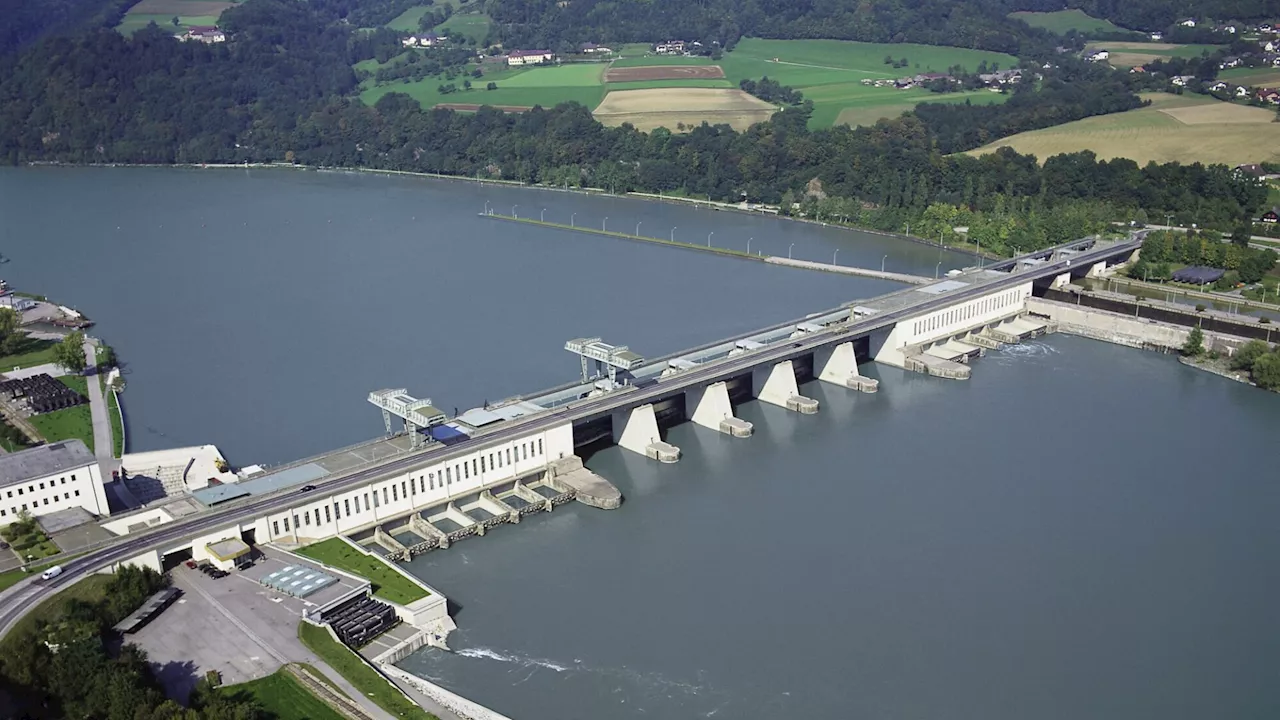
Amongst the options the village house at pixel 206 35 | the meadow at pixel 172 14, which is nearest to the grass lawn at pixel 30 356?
the village house at pixel 206 35

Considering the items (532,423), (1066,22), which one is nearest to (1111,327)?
(532,423)

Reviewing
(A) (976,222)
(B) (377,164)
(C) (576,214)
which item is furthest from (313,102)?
(A) (976,222)

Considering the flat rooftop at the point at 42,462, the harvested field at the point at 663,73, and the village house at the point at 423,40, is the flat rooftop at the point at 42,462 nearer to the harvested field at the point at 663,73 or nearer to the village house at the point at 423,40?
the harvested field at the point at 663,73

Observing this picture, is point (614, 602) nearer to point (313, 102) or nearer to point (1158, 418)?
point (1158, 418)

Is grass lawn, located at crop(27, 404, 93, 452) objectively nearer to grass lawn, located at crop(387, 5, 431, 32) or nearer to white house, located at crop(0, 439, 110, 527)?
white house, located at crop(0, 439, 110, 527)

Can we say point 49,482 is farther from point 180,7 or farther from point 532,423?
point 180,7

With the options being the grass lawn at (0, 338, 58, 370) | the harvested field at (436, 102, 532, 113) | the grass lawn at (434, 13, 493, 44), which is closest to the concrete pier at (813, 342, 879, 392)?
the grass lawn at (0, 338, 58, 370)
